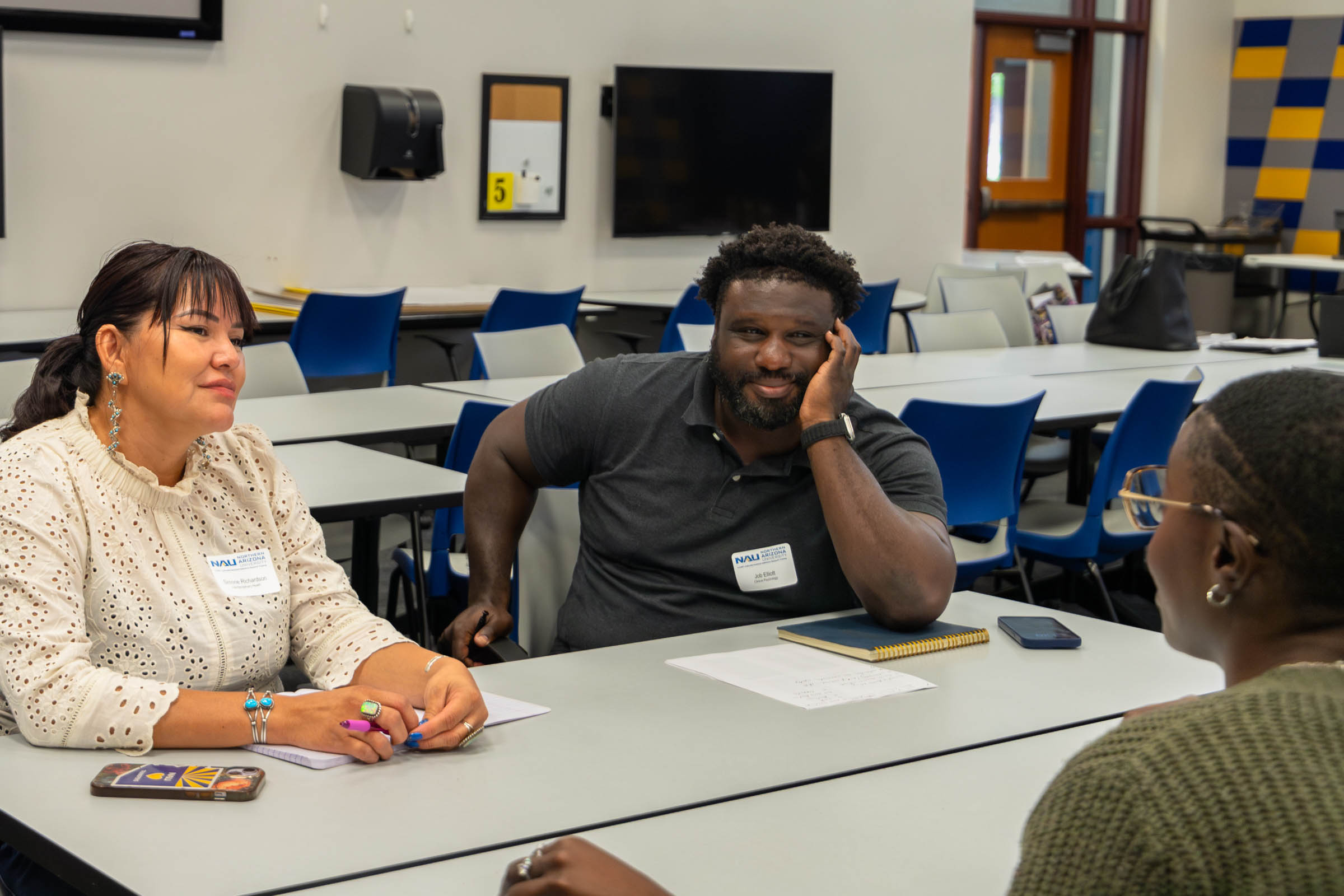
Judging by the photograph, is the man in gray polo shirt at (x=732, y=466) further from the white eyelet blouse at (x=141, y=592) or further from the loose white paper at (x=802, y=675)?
the white eyelet blouse at (x=141, y=592)

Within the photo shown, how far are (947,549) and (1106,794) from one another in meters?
1.39

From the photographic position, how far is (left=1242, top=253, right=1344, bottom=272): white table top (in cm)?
1034

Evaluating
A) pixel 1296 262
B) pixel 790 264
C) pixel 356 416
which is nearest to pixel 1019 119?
pixel 1296 262

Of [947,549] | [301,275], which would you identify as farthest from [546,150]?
[947,549]

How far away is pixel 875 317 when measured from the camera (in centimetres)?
701

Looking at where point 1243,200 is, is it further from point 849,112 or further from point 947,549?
point 947,549

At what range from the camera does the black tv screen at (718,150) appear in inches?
308

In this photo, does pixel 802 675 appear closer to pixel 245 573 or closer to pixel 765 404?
pixel 765 404

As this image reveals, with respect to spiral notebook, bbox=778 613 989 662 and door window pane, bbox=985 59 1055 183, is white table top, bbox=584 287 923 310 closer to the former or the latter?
door window pane, bbox=985 59 1055 183

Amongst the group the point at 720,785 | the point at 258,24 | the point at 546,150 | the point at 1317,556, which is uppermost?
the point at 258,24

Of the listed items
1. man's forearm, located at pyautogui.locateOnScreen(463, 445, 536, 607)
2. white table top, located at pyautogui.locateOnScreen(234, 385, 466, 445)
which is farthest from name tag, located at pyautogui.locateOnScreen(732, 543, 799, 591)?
white table top, located at pyautogui.locateOnScreen(234, 385, 466, 445)

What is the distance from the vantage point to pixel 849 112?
348 inches

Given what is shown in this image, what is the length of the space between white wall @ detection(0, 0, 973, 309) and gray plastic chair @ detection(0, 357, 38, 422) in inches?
109

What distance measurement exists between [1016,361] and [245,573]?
4228 millimetres
